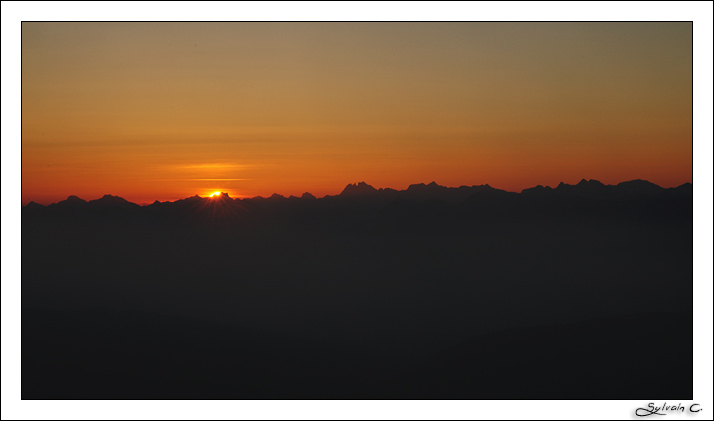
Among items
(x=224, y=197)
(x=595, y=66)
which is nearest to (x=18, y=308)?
(x=224, y=197)

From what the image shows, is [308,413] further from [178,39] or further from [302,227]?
[178,39]

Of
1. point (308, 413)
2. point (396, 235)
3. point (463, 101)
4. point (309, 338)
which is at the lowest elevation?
point (308, 413)

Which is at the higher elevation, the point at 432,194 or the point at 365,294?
the point at 432,194

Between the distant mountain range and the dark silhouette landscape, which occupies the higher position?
the distant mountain range

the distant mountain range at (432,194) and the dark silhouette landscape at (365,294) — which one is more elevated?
the distant mountain range at (432,194)
